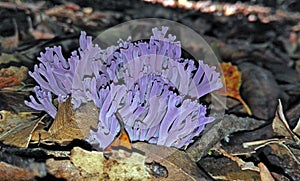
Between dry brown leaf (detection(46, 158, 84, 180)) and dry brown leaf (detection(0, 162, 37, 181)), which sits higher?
dry brown leaf (detection(0, 162, 37, 181))

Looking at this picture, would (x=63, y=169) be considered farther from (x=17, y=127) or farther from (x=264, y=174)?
(x=264, y=174)

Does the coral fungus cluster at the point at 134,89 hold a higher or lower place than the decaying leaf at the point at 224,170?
higher

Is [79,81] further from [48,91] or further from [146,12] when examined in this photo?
[146,12]

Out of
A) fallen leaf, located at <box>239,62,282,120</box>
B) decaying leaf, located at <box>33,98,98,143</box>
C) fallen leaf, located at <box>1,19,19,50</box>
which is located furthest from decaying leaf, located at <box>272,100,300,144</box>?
fallen leaf, located at <box>1,19,19,50</box>

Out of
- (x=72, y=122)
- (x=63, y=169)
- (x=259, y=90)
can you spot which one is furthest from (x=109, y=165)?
(x=259, y=90)

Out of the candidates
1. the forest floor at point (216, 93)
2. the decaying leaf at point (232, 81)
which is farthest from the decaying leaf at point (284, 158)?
the decaying leaf at point (232, 81)

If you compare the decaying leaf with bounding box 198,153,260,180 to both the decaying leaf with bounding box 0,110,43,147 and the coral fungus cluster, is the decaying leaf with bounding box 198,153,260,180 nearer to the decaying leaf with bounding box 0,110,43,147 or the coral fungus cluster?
the coral fungus cluster

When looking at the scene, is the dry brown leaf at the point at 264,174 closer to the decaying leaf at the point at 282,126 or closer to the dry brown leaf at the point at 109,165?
the decaying leaf at the point at 282,126
